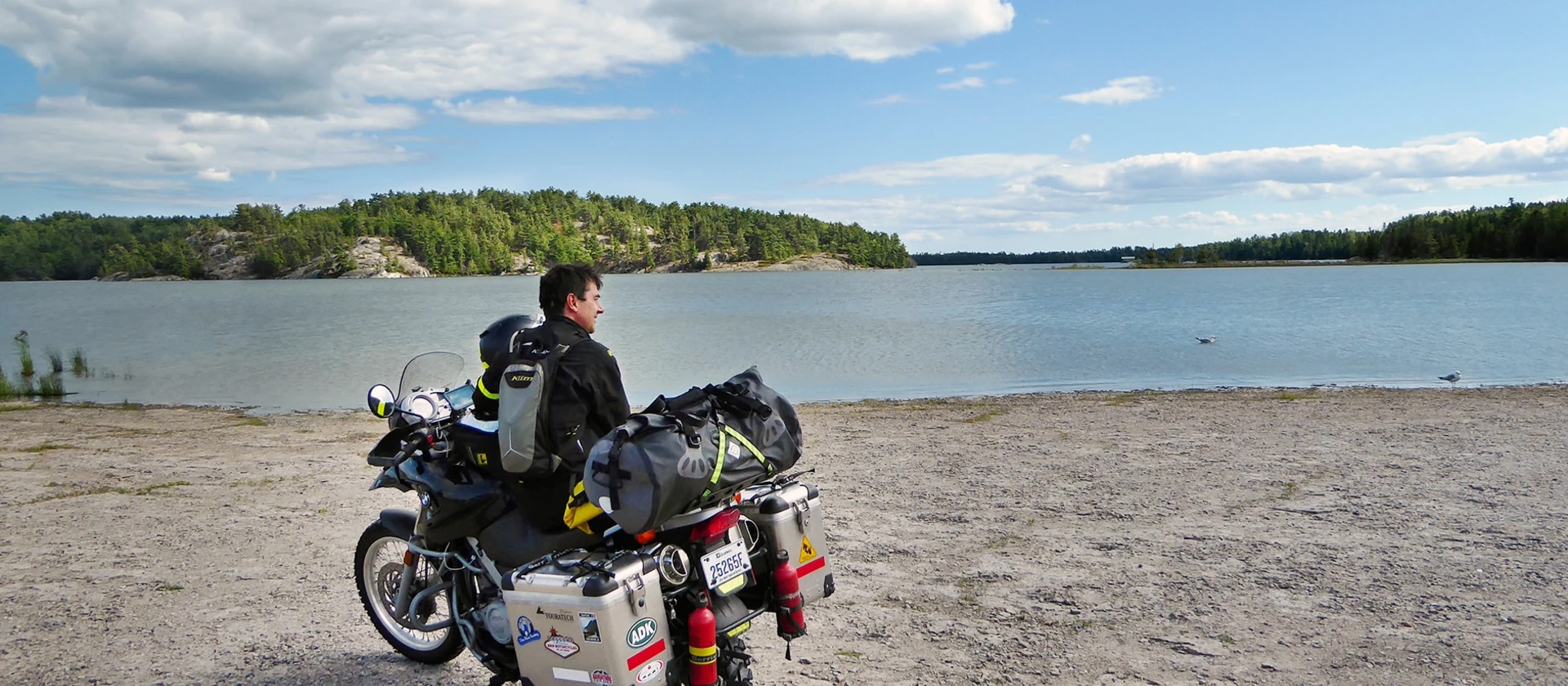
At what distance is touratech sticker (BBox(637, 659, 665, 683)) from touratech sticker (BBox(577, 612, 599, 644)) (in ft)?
0.64

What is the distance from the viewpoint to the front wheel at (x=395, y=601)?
15.7ft

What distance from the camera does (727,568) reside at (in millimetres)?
3607

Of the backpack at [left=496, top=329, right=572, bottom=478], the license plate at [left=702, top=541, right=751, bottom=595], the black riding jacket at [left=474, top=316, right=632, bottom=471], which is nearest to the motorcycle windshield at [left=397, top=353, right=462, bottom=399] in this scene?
the black riding jacket at [left=474, top=316, right=632, bottom=471]

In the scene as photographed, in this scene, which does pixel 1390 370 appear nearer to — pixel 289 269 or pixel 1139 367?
pixel 1139 367

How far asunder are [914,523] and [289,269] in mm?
192899

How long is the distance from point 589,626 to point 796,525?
95cm

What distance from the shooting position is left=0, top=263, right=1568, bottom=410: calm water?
23125 mm

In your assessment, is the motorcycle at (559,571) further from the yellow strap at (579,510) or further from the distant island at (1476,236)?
the distant island at (1476,236)

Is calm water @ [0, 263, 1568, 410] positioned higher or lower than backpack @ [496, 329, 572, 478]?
lower

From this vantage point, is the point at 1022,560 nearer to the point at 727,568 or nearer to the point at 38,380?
the point at 727,568

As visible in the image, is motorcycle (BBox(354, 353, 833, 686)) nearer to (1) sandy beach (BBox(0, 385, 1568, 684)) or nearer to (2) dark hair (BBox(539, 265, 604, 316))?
(2) dark hair (BBox(539, 265, 604, 316))

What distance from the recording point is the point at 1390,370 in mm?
24016

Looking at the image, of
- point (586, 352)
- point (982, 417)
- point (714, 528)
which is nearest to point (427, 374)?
point (586, 352)

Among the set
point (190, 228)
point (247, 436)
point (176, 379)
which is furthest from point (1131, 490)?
point (190, 228)
